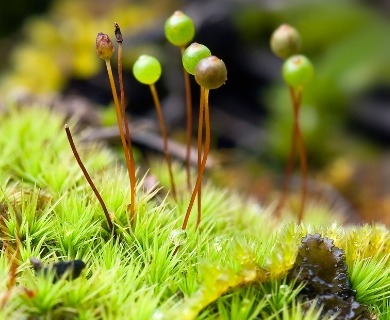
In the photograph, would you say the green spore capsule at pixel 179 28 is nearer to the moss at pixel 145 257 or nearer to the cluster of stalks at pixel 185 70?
the cluster of stalks at pixel 185 70

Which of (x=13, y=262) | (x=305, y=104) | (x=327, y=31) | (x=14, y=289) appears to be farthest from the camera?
(x=327, y=31)

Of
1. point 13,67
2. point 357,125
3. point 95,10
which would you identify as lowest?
point 357,125

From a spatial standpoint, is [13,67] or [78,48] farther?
[13,67]

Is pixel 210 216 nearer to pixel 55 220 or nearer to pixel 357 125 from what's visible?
pixel 55 220

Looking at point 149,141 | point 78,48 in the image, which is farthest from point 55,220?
point 78,48

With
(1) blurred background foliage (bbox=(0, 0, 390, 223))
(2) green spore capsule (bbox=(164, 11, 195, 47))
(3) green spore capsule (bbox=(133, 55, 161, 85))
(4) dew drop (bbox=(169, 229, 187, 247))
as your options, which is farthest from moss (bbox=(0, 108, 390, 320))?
(1) blurred background foliage (bbox=(0, 0, 390, 223))

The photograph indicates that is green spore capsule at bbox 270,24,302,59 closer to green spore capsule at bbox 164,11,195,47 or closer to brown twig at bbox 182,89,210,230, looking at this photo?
green spore capsule at bbox 164,11,195,47

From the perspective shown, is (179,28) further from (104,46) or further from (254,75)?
(254,75)
